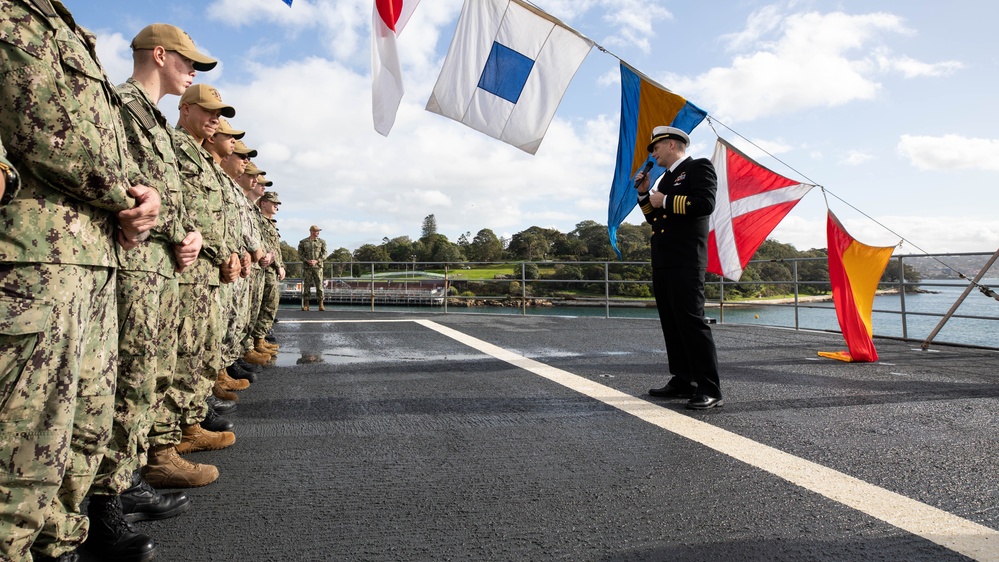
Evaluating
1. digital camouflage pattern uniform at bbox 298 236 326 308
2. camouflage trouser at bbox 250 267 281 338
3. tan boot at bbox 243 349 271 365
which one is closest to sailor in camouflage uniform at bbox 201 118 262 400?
tan boot at bbox 243 349 271 365

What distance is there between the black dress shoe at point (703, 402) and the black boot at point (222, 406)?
264cm

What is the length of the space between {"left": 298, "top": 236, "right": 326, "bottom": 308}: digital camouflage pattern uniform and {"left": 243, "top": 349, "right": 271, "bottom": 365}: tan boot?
6.46m

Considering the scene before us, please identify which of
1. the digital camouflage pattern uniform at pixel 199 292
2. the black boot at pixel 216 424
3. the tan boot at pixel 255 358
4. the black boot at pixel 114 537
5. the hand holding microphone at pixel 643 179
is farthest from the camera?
the tan boot at pixel 255 358

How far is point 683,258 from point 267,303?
13.9 feet

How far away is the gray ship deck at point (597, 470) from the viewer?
159 centimetres

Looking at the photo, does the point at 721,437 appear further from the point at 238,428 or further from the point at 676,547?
the point at 238,428

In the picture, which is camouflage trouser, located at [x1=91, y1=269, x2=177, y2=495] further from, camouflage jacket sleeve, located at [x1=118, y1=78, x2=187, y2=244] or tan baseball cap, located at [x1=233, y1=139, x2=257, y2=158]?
tan baseball cap, located at [x1=233, y1=139, x2=257, y2=158]

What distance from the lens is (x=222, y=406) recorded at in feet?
10.7

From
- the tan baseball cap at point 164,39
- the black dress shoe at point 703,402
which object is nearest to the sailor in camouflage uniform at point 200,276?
the tan baseball cap at point 164,39

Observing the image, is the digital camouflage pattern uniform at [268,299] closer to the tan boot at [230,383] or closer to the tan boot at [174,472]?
the tan boot at [230,383]

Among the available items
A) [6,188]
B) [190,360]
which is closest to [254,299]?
[190,360]

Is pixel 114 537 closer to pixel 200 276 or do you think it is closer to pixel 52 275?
pixel 52 275

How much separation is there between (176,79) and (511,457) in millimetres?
2051

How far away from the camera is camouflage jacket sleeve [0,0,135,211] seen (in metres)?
1.22
